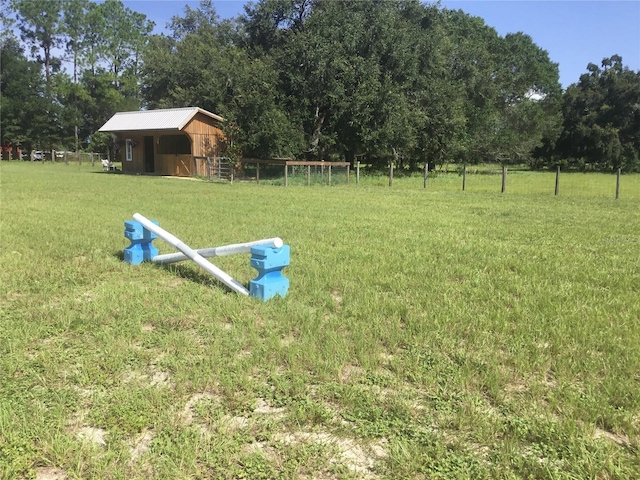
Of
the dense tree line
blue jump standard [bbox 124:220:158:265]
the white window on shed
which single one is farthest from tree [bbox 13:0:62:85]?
blue jump standard [bbox 124:220:158:265]

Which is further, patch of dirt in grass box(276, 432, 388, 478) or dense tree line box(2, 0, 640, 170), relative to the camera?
dense tree line box(2, 0, 640, 170)

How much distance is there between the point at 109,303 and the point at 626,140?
51.2 meters

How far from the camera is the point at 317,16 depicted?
25.6 meters

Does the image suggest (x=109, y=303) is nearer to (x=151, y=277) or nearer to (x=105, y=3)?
(x=151, y=277)

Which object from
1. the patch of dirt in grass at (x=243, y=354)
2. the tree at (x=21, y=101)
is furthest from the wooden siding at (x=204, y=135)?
the tree at (x=21, y=101)

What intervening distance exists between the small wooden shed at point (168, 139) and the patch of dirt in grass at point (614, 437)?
944 inches

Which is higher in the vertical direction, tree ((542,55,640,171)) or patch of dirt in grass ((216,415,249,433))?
tree ((542,55,640,171))

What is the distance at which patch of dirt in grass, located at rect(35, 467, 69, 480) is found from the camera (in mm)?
2075

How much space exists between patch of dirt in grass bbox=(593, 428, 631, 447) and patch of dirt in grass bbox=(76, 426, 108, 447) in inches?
95.1

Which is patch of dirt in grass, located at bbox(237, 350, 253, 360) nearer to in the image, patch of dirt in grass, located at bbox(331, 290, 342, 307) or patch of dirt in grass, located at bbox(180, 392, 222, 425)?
patch of dirt in grass, located at bbox(180, 392, 222, 425)

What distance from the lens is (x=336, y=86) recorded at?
24797 mm

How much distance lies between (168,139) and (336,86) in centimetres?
1042

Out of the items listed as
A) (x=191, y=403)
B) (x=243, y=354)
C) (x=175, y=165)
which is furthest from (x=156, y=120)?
(x=191, y=403)

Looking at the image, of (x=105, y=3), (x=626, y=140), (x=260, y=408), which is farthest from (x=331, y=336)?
(x=105, y=3)
